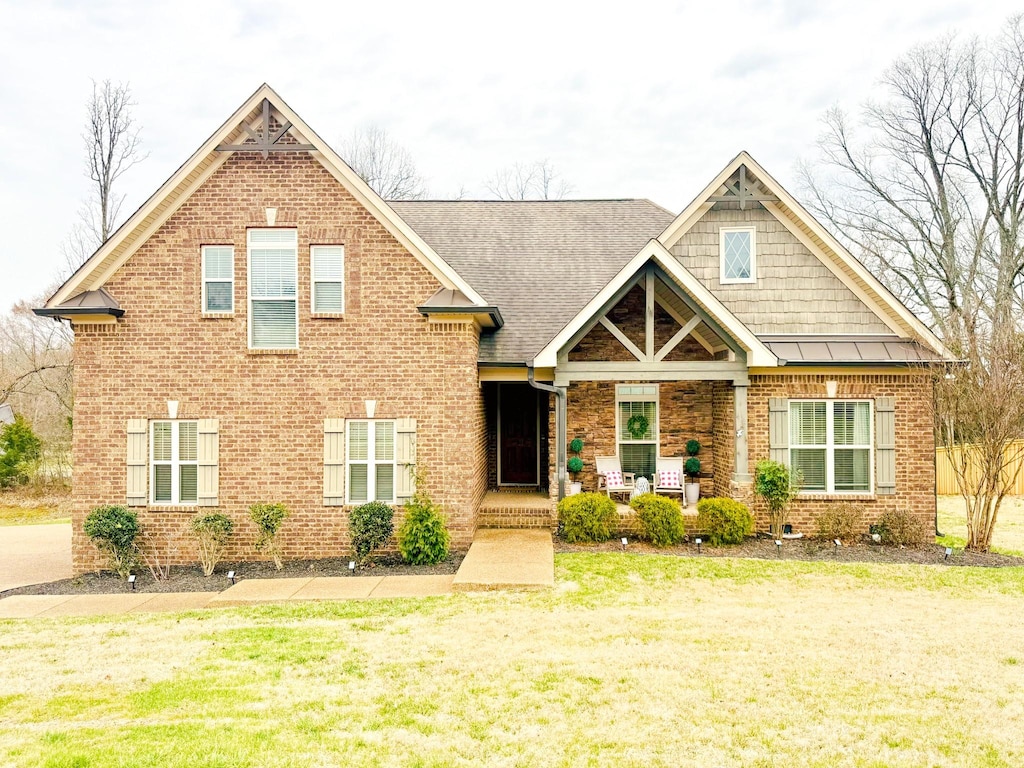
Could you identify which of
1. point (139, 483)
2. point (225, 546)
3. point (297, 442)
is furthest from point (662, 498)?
point (139, 483)

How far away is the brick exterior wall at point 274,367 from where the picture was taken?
1120 cm

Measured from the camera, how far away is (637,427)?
13953 mm

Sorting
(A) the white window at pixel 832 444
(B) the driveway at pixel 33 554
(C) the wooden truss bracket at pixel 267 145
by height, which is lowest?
(B) the driveway at pixel 33 554

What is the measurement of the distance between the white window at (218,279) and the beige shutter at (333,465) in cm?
258

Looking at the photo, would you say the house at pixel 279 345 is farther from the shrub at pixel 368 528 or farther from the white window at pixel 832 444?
the white window at pixel 832 444

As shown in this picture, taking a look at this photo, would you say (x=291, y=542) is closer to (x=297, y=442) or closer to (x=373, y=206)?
(x=297, y=442)

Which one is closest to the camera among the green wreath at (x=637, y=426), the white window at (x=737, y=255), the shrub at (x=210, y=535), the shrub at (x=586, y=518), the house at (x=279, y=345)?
the shrub at (x=210, y=535)

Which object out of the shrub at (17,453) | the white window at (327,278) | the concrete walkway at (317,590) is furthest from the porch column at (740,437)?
the shrub at (17,453)

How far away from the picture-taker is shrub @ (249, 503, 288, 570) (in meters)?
10.8

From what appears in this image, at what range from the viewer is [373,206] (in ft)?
36.6

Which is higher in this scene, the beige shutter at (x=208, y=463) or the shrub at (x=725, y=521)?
the beige shutter at (x=208, y=463)

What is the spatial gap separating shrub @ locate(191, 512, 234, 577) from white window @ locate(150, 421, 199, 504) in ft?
2.14

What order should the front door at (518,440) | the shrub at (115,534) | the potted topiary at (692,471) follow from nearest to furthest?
1. the shrub at (115,534)
2. the potted topiary at (692,471)
3. the front door at (518,440)

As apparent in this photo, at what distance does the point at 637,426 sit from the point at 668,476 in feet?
4.07
